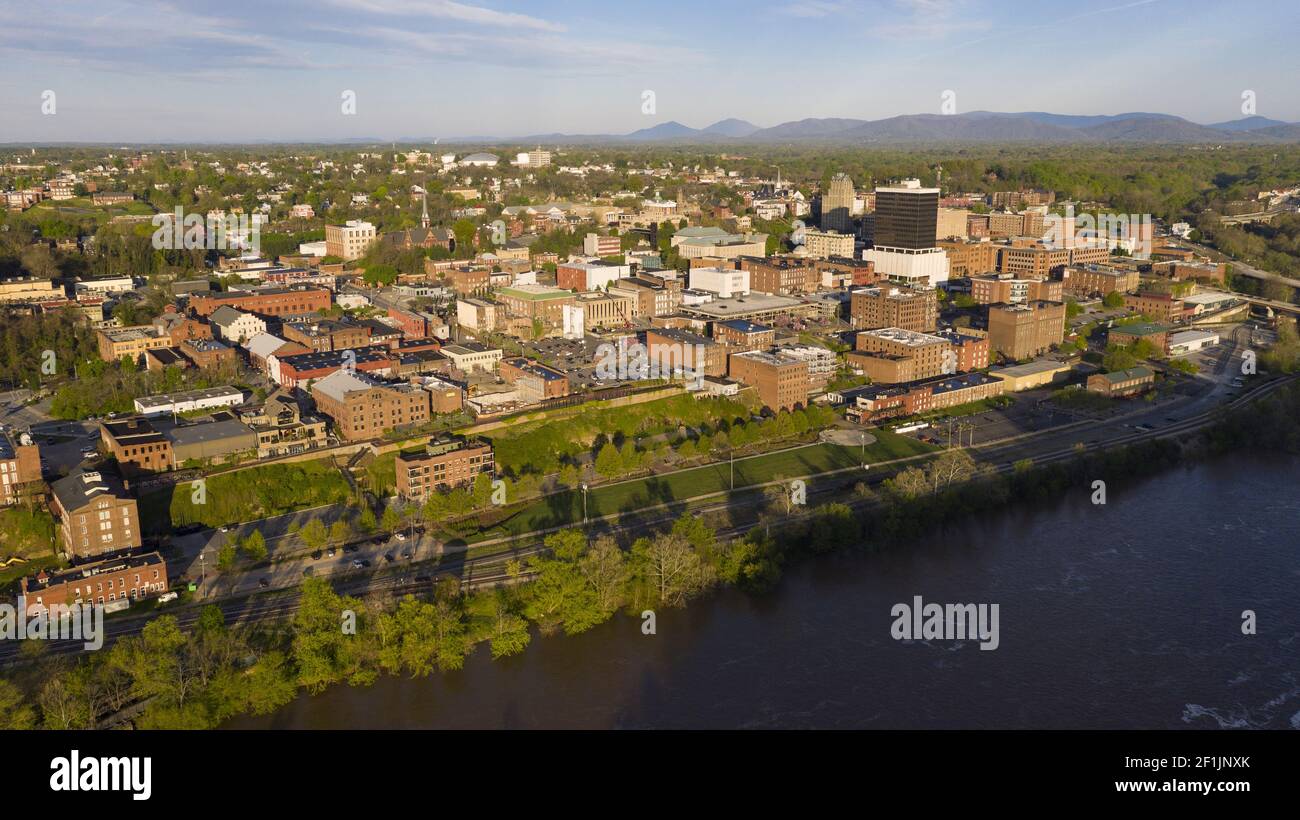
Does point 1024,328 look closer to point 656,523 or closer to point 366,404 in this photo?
point 656,523

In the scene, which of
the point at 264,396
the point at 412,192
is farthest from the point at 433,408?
the point at 412,192

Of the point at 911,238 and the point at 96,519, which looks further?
the point at 911,238

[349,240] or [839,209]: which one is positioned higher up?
[839,209]

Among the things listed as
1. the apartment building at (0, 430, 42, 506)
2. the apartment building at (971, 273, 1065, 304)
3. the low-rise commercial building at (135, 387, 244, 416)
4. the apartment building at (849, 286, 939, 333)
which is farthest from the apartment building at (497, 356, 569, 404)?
the apartment building at (971, 273, 1065, 304)

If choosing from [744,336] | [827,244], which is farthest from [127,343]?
[827,244]

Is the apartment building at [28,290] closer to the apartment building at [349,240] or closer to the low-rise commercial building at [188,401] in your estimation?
the apartment building at [349,240]

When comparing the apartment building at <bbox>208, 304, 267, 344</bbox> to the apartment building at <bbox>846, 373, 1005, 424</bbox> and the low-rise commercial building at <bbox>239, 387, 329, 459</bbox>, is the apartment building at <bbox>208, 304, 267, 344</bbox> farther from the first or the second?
the apartment building at <bbox>846, 373, 1005, 424</bbox>

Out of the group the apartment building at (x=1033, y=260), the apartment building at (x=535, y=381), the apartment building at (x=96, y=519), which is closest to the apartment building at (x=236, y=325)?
the apartment building at (x=535, y=381)
